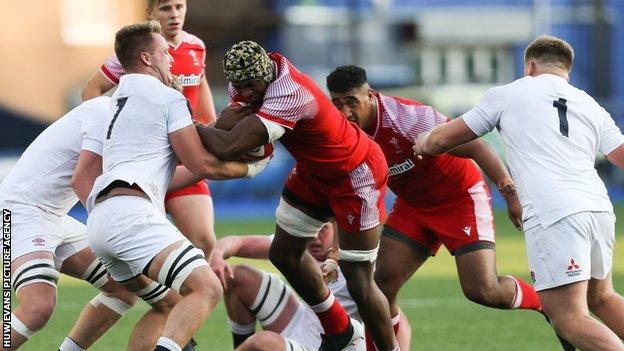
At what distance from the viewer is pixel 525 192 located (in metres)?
7.19

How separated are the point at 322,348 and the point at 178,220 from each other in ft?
5.82

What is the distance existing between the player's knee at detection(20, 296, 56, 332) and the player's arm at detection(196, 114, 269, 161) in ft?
4.42

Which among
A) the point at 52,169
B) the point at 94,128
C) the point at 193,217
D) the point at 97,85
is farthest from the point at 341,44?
the point at 94,128

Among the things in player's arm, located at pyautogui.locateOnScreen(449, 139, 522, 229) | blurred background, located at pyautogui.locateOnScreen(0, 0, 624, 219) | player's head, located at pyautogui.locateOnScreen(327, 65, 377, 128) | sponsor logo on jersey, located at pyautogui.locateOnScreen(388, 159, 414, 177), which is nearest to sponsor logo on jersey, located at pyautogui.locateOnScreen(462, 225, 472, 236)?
player's arm, located at pyautogui.locateOnScreen(449, 139, 522, 229)

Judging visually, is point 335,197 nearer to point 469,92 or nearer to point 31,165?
point 31,165

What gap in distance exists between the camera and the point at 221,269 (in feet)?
25.1

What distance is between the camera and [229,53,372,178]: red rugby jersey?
7.26 metres

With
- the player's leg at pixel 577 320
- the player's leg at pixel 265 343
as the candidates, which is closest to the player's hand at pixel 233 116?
the player's leg at pixel 265 343

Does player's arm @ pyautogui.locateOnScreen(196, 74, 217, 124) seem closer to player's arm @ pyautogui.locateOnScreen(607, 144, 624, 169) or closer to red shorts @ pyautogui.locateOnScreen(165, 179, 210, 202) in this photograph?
red shorts @ pyautogui.locateOnScreen(165, 179, 210, 202)

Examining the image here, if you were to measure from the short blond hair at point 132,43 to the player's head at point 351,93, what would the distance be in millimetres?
1379

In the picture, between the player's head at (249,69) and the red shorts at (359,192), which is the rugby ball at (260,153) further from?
the red shorts at (359,192)

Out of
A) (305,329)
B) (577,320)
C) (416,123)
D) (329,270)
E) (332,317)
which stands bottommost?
(305,329)

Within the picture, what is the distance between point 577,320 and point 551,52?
158 cm

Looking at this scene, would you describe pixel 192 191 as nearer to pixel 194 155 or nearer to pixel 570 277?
pixel 194 155
